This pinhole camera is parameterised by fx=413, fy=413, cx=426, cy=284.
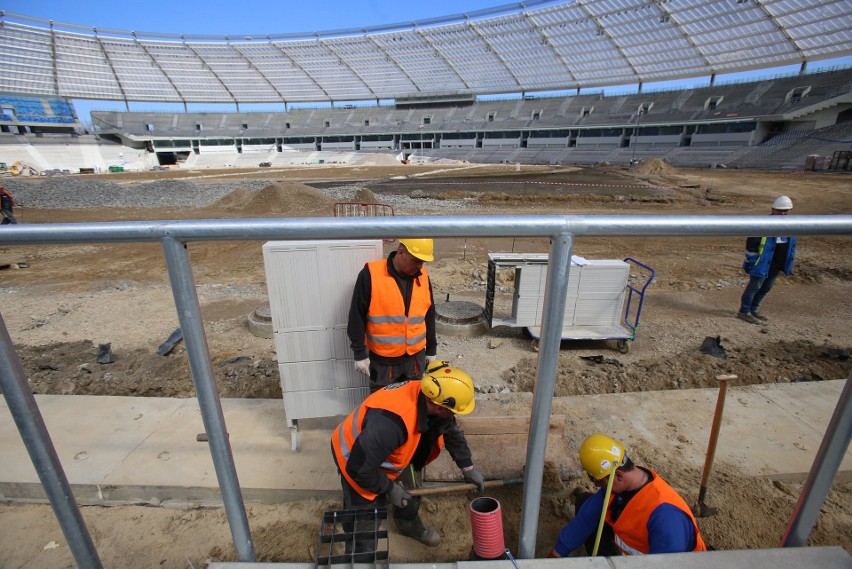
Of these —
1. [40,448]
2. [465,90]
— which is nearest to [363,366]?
[40,448]

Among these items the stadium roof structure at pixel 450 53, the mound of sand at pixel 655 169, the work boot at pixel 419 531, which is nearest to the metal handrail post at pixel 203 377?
the work boot at pixel 419 531

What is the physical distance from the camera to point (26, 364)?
5.13 meters

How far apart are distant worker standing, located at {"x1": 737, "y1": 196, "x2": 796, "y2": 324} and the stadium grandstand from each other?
32112mm

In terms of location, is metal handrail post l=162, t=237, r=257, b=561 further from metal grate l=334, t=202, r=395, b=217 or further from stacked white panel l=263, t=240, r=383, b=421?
metal grate l=334, t=202, r=395, b=217

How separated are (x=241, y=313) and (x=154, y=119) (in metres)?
82.9

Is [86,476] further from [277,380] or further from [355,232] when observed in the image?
[355,232]

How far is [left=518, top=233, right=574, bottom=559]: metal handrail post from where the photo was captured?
3.80 feet

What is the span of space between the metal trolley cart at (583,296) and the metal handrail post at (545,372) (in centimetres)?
452

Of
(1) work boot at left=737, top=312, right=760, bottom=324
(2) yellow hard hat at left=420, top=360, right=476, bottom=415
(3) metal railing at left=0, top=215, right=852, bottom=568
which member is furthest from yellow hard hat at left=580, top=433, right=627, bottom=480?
(1) work boot at left=737, top=312, right=760, bottom=324

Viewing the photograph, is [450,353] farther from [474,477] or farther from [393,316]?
[474,477]

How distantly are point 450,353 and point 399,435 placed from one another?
3.51 m

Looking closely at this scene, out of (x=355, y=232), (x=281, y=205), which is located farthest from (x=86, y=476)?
(x=281, y=205)

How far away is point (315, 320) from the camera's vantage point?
10.3 ft

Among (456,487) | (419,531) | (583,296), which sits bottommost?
(419,531)
